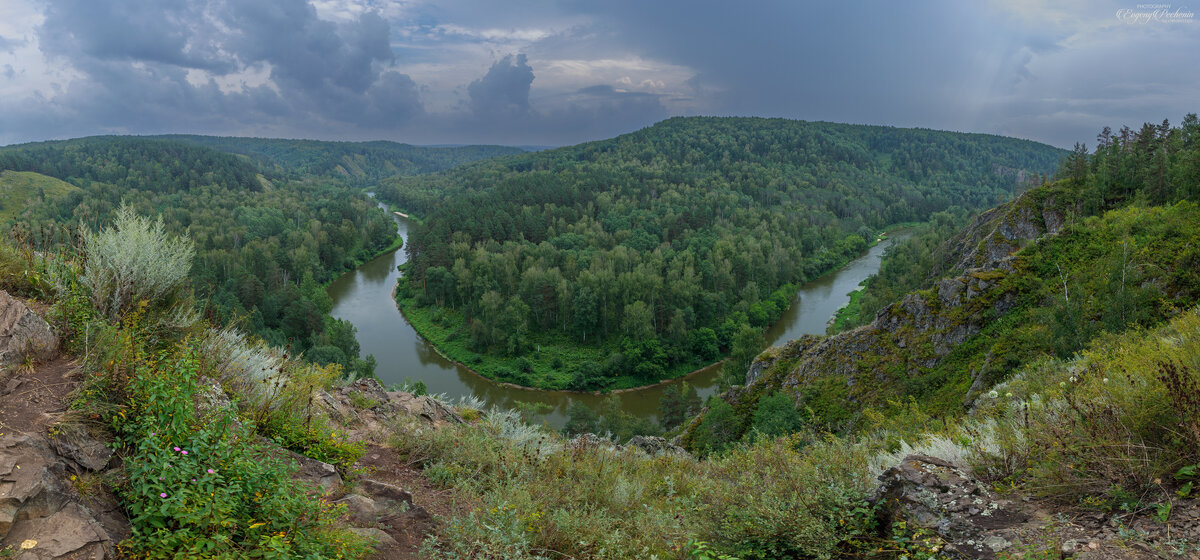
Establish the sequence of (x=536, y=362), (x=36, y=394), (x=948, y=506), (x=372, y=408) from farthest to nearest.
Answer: (x=536, y=362), (x=372, y=408), (x=948, y=506), (x=36, y=394)

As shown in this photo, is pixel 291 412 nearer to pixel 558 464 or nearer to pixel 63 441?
pixel 63 441

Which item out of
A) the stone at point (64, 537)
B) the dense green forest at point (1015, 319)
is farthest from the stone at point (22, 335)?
the dense green forest at point (1015, 319)

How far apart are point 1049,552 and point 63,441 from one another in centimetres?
718

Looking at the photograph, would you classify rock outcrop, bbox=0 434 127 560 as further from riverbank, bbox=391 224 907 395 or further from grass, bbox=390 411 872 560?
riverbank, bbox=391 224 907 395

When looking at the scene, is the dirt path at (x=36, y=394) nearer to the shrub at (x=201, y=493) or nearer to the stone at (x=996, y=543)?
the shrub at (x=201, y=493)

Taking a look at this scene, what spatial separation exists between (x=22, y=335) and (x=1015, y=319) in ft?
86.3

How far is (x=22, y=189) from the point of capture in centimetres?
10369

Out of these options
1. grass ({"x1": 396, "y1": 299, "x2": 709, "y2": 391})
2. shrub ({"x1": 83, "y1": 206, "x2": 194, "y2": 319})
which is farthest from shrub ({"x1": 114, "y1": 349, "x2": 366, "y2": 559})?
grass ({"x1": 396, "y1": 299, "x2": 709, "y2": 391})

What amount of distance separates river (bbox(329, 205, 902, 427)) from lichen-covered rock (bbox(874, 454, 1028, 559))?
20603 mm

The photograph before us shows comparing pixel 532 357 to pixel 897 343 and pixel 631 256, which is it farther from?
pixel 897 343

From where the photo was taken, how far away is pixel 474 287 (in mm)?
57062

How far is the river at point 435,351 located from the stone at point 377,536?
19.4 metres

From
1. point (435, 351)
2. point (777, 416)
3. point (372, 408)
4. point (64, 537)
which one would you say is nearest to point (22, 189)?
point (435, 351)

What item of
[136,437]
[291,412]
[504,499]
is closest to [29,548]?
[136,437]
